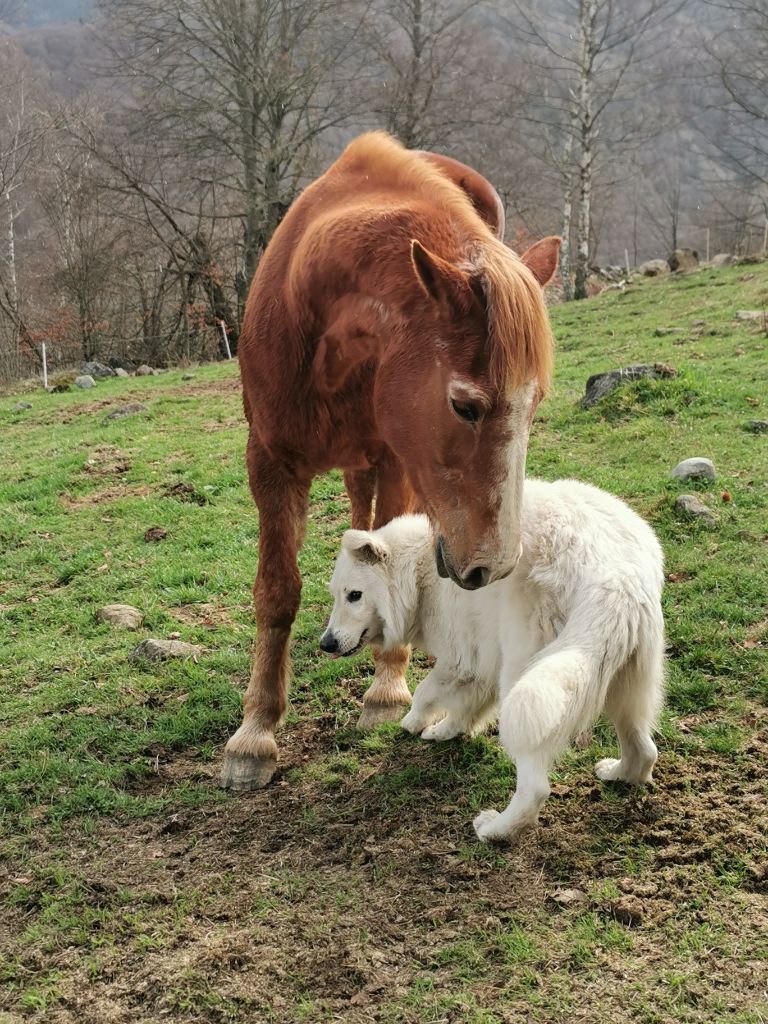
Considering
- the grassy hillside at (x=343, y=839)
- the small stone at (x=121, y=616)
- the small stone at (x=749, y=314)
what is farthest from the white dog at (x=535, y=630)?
the small stone at (x=749, y=314)

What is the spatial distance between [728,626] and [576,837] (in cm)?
183

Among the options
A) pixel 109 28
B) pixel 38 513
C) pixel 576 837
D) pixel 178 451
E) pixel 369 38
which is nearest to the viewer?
pixel 576 837

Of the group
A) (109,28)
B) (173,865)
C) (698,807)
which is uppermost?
(109,28)

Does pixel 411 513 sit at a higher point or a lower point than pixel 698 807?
higher

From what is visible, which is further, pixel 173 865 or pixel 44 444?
pixel 44 444

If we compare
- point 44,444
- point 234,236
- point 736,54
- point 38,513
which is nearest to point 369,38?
point 234,236

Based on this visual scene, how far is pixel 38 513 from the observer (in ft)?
28.4

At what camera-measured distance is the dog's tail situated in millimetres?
2564

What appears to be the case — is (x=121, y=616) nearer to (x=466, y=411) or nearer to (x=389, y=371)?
(x=389, y=371)

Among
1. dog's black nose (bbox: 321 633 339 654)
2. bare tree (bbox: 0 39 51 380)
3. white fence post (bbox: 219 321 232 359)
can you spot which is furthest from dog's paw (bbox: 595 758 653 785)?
bare tree (bbox: 0 39 51 380)

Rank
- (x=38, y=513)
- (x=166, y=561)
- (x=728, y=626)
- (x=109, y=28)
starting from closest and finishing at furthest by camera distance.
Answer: (x=728, y=626) → (x=166, y=561) → (x=38, y=513) → (x=109, y=28)

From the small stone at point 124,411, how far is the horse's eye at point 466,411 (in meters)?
11.1

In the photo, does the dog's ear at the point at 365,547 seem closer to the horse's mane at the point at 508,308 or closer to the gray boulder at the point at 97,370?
the horse's mane at the point at 508,308

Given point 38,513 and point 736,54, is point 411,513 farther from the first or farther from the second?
point 736,54
